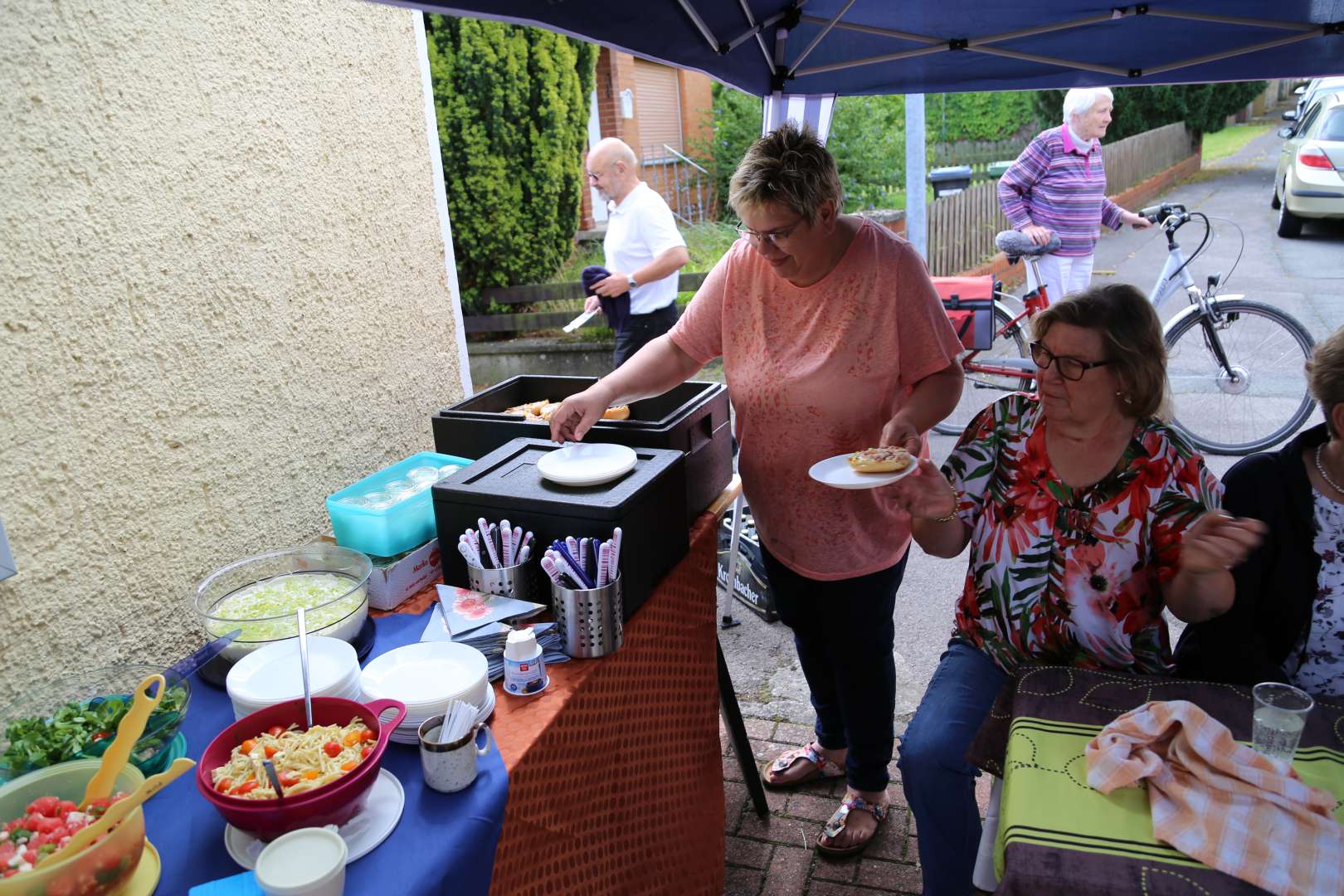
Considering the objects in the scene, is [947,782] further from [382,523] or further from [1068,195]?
[1068,195]

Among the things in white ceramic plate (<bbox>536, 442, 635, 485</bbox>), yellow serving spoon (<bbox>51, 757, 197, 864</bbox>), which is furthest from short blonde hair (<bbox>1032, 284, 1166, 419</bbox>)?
yellow serving spoon (<bbox>51, 757, 197, 864</bbox>)

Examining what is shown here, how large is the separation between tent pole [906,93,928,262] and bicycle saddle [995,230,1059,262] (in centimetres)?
125

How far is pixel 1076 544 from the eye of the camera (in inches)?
78.6

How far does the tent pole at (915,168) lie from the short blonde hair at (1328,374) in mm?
4983

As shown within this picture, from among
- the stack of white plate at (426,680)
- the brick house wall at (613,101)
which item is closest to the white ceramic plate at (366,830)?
the stack of white plate at (426,680)

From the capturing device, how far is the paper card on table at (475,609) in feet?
5.99

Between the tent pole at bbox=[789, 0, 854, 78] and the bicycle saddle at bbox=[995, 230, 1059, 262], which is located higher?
the tent pole at bbox=[789, 0, 854, 78]

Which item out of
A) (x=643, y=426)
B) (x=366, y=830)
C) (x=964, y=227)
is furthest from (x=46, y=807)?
(x=964, y=227)

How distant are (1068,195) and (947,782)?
474 cm

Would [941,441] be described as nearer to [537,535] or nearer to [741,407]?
[741,407]

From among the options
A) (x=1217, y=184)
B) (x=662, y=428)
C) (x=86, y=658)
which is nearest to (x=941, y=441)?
(x=662, y=428)

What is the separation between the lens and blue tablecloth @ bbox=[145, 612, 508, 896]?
1.27 meters

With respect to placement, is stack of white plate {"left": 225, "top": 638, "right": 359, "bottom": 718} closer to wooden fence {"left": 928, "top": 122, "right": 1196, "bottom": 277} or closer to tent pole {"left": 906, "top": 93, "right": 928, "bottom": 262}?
tent pole {"left": 906, "top": 93, "right": 928, "bottom": 262}

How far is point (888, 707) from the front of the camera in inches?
101
